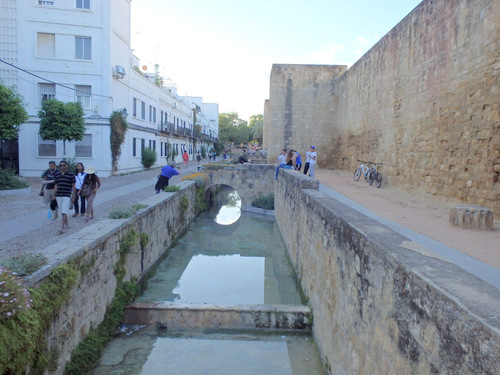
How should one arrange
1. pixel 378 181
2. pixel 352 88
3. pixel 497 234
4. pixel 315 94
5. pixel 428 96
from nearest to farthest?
pixel 497 234, pixel 428 96, pixel 378 181, pixel 352 88, pixel 315 94

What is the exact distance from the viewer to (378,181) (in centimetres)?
1165

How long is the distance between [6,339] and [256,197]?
1602cm

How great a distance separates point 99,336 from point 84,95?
1673cm

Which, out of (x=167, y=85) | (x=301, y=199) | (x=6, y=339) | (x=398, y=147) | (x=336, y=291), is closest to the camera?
(x=6, y=339)

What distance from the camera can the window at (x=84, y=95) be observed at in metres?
19.2

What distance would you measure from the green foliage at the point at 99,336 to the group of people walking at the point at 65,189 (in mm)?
2014

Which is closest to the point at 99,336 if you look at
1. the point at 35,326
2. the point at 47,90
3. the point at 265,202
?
the point at 35,326

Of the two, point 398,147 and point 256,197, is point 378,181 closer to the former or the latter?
point 398,147

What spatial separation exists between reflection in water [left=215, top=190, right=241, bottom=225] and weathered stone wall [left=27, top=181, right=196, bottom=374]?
8.30m

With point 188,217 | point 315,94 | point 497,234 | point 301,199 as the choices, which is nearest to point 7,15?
point 188,217

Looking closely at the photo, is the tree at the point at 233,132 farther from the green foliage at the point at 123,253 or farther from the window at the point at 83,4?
the green foliage at the point at 123,253

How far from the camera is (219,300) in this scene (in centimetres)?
783

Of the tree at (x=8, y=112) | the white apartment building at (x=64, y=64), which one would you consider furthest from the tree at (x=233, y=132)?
the tree at (x=8, y=112)

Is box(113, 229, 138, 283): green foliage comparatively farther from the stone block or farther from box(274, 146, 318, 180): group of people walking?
box(274, 146, 318, 180): group of people walking
